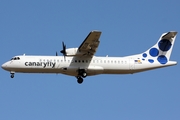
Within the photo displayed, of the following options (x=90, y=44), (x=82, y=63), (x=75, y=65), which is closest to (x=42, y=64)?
(x=75, y=65)

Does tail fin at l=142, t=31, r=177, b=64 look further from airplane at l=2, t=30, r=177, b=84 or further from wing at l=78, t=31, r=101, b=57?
wing at l=78, t=31, r=101, b=57

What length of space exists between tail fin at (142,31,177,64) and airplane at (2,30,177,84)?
359 mm

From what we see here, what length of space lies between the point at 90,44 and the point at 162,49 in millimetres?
7183

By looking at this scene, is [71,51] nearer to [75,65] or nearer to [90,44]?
[75,65]

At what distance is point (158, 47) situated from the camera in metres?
34.2

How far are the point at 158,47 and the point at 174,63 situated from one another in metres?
2.20

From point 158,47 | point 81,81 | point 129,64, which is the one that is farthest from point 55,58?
point 158,47

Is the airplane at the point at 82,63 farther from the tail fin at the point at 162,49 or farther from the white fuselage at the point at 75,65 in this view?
the tail fin at the point at 162,49

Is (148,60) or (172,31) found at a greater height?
(172,31)

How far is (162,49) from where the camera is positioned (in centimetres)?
3406

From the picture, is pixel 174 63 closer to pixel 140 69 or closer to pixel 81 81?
pixel 140 69

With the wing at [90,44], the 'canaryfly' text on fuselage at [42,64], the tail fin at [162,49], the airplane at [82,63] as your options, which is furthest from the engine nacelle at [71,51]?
the tail fin at [162,49]

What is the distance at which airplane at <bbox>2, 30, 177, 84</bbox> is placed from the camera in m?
31.2

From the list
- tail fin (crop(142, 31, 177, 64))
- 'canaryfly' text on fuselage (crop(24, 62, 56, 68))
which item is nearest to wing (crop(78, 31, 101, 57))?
'canaryfly' text on fuselage (crop(24, 62, 56, 68))
